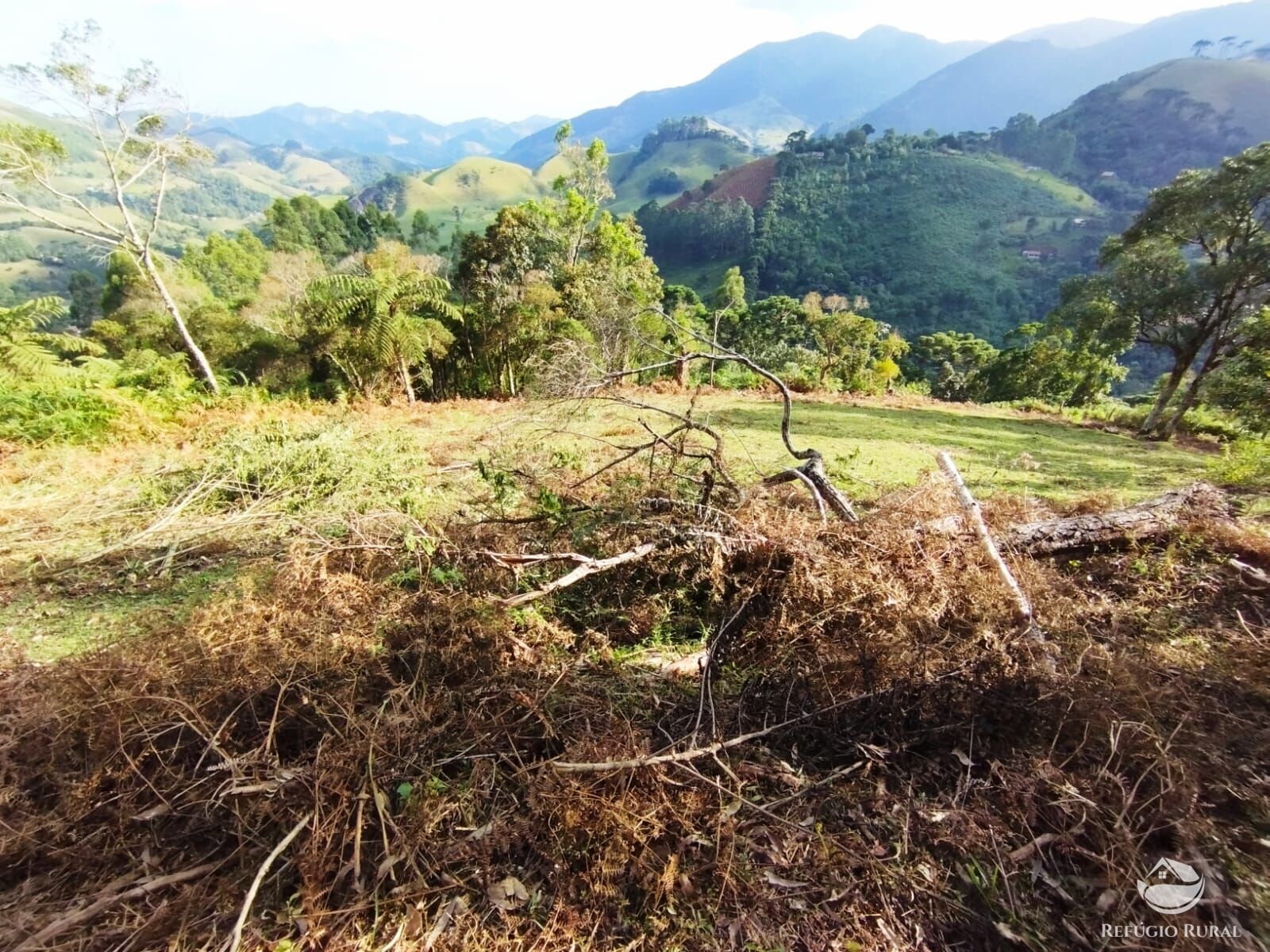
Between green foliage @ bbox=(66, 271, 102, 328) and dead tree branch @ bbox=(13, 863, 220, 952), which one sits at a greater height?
dead tree branch @ bbox=(13, 863, 220, 952)

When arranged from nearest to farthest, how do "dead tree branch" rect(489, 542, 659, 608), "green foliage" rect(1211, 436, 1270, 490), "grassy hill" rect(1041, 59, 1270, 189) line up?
"dead tree branch" rect(489, 542, 659, 608) < "green foliage" rect(1211, 436, 1270, 490) < "grassy hill" rect(1041, 59, 1270, 189)

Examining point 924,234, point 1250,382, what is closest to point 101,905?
point 1250,382

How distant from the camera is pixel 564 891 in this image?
2.00m

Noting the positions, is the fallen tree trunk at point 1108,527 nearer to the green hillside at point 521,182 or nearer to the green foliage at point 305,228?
the green foliage at point 305,228

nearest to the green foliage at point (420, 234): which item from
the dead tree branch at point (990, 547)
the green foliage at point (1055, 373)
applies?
the green foliage at point (1055, 373)

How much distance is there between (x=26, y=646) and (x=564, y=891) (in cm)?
389

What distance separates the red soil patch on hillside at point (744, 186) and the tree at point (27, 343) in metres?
76.4

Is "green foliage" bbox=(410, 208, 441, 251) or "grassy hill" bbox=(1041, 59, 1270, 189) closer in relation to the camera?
"green foliage" bbox=(410, 208, 441, 251)

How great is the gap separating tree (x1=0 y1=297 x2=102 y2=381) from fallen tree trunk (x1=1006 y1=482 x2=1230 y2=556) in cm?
1272

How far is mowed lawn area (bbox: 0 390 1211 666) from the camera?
3.98 meters

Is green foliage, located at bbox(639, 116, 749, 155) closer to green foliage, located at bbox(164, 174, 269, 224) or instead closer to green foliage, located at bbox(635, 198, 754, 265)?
green foliage, located at bbox(635, 198, 754, 265)

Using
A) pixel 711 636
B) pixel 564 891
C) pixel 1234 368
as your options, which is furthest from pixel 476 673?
pixel 1234 368

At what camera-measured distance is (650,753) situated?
96.7 inches

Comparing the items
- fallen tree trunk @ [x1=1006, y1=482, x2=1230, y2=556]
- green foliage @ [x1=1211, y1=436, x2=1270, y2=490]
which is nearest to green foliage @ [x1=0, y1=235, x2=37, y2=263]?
fallen tree trunk @ [x1=1006, y1=482, x2=1230, y2=556]
